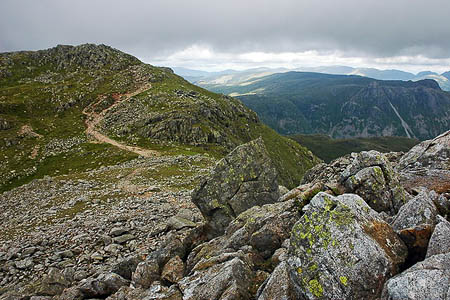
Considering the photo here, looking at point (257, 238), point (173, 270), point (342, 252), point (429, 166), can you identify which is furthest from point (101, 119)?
point (342, 252)

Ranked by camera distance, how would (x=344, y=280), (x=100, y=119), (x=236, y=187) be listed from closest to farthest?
1. (x=344, y=280)
2. (x=236, y=187)
3. (x=100, y=119)

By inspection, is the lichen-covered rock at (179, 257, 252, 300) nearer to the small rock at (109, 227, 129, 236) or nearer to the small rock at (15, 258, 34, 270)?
the small rock at (109, 227, 129, 236)

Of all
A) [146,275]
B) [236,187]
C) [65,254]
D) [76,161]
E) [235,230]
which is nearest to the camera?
[146,275]

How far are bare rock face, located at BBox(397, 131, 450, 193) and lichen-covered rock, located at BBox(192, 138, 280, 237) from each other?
9.59 metres

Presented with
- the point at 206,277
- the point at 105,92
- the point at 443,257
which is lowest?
the point at 206,277

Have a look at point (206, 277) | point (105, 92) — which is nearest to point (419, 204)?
point (206, 277)

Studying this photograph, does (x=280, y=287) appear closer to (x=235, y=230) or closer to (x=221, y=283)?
(x=221, y=283)

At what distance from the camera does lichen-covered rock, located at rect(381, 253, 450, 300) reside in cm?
681

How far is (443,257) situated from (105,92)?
12465cm

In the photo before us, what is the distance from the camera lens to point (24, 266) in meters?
19.0

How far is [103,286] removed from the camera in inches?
556

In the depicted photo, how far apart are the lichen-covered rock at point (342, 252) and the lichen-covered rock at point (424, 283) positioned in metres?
0.80

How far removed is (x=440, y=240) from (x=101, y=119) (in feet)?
327

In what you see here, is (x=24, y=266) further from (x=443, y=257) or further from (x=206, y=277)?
(x=443, y=257)
